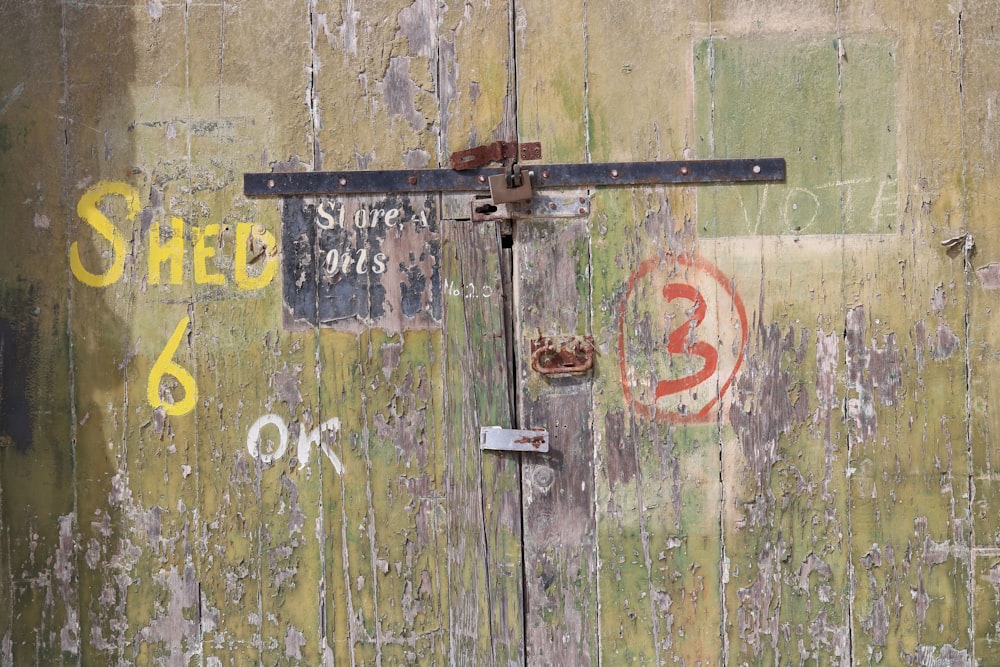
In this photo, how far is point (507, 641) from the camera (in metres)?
1.66

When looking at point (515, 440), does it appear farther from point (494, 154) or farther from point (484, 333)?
point (494, 154)

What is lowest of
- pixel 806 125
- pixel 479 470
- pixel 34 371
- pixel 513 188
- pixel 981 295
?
pixel 479 470

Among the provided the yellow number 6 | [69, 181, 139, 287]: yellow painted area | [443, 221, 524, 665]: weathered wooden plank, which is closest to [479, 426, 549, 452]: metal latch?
[443, 221, 524, 665]: weathered wooden plank

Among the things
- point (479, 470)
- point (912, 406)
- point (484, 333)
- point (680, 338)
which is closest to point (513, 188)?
point (484, 333)

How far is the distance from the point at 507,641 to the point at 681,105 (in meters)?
1.12

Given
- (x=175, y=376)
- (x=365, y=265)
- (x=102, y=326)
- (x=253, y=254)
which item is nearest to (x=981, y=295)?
(x=365, y=265)

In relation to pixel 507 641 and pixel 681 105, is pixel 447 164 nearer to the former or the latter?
pixel 681 105

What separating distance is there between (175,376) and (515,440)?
2.26 ft

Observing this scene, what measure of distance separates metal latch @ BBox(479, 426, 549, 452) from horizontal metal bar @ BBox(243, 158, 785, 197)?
484mm

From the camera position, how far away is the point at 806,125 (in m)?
1.63

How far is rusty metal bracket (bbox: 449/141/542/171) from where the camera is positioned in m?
1.62

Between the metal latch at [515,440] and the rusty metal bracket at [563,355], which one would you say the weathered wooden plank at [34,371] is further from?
the rusty metal bracket at [563,355]

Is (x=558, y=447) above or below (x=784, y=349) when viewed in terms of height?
below

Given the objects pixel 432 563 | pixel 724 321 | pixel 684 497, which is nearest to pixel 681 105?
pixel 724 321
